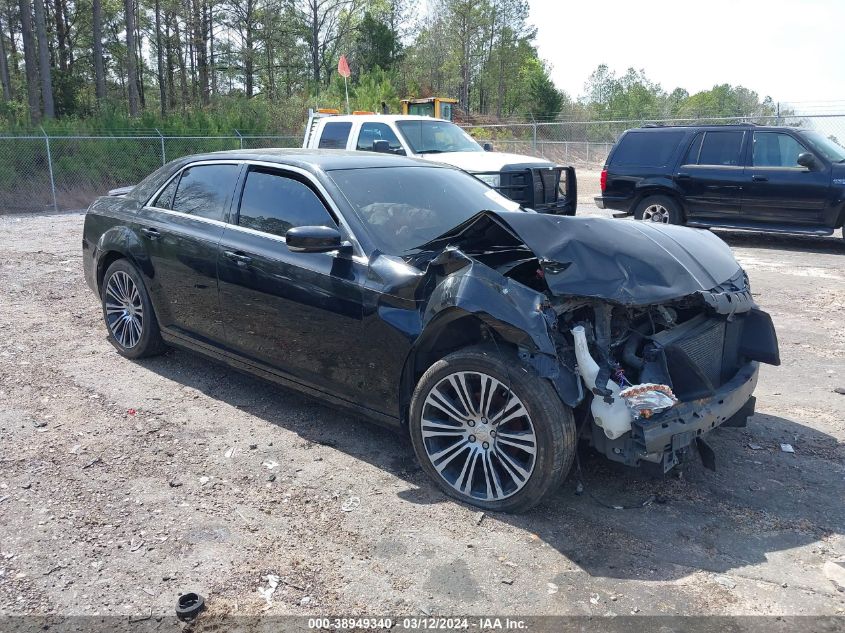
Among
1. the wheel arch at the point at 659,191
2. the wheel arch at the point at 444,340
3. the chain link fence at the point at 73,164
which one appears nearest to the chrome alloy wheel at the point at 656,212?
the wheel arch at the point at 659,191

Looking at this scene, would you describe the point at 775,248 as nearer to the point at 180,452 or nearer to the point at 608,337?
the point at 608,337

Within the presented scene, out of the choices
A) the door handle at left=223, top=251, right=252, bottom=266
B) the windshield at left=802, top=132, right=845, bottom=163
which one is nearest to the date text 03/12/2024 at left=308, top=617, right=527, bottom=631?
the door handle at left=223, top=251, right=252, bottom=266

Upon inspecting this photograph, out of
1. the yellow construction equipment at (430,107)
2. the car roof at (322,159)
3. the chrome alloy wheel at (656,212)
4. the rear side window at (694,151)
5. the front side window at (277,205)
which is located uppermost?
the yellow construction equipment at (430,107)

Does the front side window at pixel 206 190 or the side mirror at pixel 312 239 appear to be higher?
the front side window at pixel 206 190

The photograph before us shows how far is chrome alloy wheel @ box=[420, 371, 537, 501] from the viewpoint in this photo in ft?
11.0

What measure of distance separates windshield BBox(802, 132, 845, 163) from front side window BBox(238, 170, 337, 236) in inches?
379

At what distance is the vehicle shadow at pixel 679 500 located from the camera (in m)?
3.14

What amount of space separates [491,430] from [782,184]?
9.67 m

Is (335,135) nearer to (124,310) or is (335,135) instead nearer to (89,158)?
→ (124,310)

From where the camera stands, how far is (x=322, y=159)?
465 cm

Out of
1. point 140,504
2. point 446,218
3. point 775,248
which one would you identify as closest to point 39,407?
point 140,504

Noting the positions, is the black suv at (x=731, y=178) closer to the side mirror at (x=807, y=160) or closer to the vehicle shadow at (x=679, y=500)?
the side mirror at (x=807, y=160)

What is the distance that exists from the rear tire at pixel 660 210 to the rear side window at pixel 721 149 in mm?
813

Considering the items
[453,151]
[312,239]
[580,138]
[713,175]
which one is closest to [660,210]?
[713,175]
